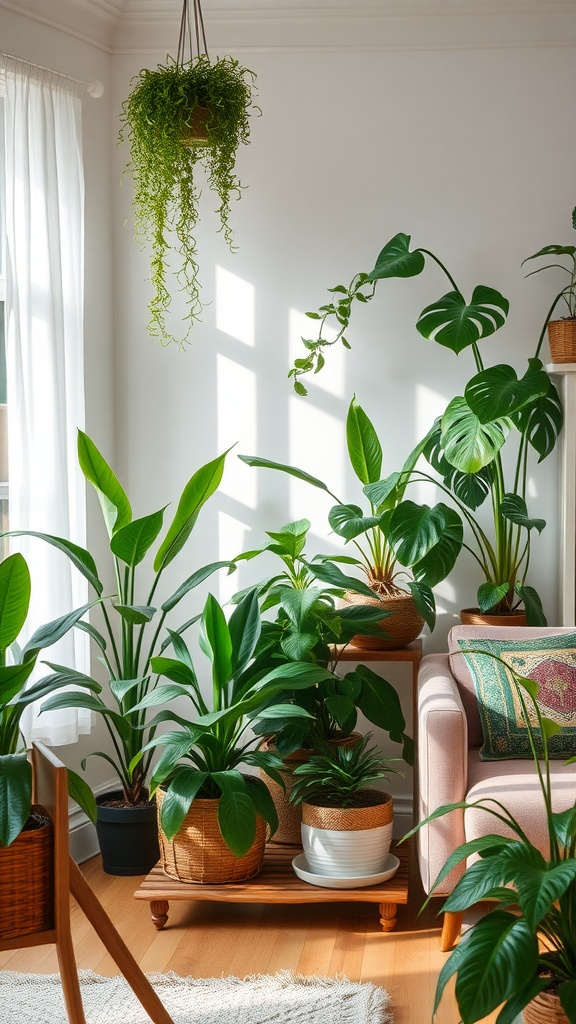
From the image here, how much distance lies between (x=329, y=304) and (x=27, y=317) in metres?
1.11

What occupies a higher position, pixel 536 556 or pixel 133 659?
pixel 536 556

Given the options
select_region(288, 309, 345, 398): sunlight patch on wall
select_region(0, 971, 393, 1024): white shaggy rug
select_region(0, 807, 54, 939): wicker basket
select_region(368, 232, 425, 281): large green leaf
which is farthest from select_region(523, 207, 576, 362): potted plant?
select_region(0, 807, 54, 939): wicker basket

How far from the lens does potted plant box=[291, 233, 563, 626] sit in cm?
315

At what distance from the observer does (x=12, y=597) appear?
2.30 m

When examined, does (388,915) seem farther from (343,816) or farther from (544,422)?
(544,422)

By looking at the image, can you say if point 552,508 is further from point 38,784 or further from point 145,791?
point 38,784

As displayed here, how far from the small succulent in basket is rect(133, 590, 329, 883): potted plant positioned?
113 millimetres

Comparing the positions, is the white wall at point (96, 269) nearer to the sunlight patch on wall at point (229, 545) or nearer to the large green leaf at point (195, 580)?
the sunlight patch on wall at point (229, 545)

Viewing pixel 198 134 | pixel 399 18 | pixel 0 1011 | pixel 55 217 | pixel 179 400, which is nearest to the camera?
pixel 0 1011

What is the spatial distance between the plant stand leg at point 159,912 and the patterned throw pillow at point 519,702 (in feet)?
3.34

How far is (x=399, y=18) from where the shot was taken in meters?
3.72

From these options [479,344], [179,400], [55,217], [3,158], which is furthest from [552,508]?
Result: [3,158]

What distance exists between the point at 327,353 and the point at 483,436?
924 mm

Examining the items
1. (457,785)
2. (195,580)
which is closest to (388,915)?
(457,785)
